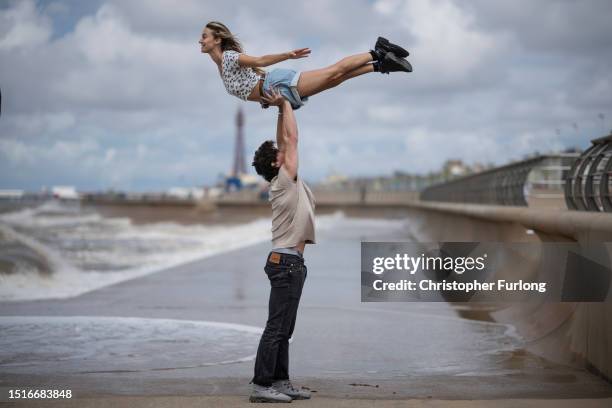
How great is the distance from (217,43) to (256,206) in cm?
11444

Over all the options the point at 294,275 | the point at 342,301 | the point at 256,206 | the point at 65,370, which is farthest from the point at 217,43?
the point at 256,206

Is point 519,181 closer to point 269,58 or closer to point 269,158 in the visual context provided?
point 269,158

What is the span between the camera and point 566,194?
31.4ft

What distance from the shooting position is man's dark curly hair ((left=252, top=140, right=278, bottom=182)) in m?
6.64

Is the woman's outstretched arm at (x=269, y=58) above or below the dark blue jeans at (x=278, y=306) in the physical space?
above

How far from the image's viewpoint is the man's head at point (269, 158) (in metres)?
6.64

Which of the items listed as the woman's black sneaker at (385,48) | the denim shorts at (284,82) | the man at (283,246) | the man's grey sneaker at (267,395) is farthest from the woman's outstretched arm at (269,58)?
the man's grey sneaker at (267,395)

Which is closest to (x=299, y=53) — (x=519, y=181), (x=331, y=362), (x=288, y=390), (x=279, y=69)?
(x=279, y=69)

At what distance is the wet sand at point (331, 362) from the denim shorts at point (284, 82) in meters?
2.09

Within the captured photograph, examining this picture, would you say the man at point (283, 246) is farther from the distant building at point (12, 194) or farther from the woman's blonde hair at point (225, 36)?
the distant building at point (12, 194)

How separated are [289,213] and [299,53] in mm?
1092

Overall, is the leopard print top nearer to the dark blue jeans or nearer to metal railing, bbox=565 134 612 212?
the dark blue jeans

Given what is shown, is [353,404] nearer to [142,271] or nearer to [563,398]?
[563,398]

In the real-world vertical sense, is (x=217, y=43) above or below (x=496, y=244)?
above
